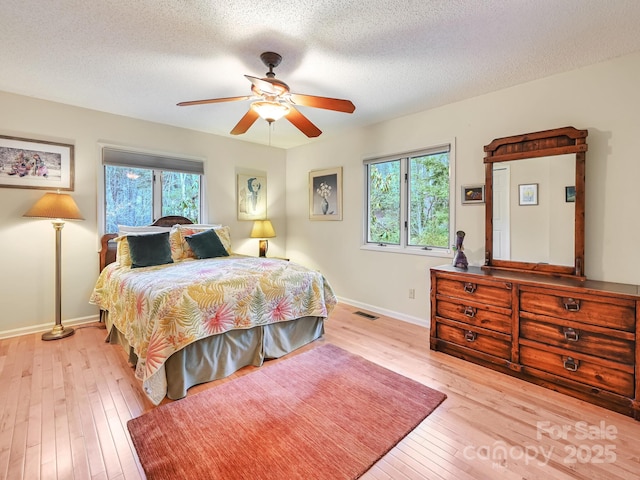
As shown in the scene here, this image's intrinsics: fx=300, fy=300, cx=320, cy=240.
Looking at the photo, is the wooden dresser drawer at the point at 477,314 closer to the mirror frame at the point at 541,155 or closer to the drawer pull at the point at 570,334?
the drawer pull at the point at 570,334

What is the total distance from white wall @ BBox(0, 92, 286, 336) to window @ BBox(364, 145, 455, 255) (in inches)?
104

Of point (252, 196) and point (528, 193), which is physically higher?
point (252, 196)

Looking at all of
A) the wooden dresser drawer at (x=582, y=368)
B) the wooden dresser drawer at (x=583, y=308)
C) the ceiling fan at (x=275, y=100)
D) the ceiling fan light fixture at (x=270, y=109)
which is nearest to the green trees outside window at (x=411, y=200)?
the wooden dresser drawer at (x=583, y=308)

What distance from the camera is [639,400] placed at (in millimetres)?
1819

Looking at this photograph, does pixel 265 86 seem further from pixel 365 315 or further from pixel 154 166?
pixel 365 315

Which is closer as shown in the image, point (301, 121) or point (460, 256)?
point (301, 121)

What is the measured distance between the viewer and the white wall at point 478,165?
2293mm

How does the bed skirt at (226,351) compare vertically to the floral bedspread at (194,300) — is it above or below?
below

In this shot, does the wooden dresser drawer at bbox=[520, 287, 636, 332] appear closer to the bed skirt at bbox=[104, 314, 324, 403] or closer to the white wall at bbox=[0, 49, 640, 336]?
the white wall at bbox=[0, 49, 640, 336]

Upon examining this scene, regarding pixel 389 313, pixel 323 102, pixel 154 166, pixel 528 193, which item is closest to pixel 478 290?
pixel 528 193

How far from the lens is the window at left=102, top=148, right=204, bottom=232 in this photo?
3682mm

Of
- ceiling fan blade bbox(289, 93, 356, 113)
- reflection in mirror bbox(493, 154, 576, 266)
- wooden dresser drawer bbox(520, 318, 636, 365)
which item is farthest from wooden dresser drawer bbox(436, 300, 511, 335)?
ceiling fan blade bbox(289, 93, 356, 113)

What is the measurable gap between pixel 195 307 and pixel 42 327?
245 centimetres

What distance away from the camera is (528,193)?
2664mm
